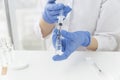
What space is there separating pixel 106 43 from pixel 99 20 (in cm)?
12

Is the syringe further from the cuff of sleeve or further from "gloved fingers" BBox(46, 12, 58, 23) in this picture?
the cuff of sleeve

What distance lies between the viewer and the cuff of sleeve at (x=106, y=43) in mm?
977

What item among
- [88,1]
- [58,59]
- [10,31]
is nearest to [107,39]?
[88,1]

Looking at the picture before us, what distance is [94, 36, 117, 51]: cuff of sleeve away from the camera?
98cm

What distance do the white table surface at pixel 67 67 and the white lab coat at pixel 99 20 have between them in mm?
105

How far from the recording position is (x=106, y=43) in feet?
3.22

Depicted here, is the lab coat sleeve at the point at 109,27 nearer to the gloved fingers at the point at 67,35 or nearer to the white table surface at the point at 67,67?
the white table surface at the point at 67,67

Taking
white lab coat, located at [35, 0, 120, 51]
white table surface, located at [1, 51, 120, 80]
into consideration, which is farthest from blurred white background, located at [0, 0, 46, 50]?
white table surface, located at [1, 51, 120, 80]

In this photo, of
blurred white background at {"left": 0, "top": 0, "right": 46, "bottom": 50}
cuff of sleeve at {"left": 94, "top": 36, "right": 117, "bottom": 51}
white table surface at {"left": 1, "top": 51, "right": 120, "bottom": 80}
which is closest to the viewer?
white table surface at {"left": 1, "top": 51, "right": 120, "bottom": 80}

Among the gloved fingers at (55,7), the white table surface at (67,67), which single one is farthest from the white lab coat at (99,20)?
the gloved fingers at (55,7)

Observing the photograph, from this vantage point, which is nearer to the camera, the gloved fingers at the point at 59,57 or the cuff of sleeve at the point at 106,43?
the gloved fingers at the point at 59,57

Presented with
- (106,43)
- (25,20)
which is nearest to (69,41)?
(106,43)

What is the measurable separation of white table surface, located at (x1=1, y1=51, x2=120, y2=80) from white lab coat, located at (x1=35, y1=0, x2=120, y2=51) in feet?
0.34

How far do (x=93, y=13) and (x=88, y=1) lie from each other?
6 cm
